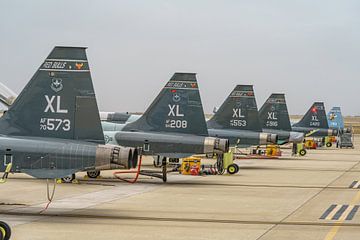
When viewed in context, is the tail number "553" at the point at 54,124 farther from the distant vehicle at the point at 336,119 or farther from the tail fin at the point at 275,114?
the distant vehicle at the point at 336,119

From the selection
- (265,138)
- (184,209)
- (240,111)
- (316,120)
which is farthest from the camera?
(316,120)

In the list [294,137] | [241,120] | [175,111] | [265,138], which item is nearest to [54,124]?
[175,111]

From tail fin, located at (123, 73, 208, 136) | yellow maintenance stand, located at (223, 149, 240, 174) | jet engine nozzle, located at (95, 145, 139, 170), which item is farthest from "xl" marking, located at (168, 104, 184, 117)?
jet engine nozzle, located at (95, 145, 139, 170)

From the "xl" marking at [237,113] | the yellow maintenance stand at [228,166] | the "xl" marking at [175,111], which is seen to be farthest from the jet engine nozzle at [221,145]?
the "xl" marking at [237,113]

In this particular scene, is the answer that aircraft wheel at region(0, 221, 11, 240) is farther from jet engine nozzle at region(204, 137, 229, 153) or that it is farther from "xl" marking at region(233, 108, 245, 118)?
"xl" marking at region(233, 108, 245, 118)

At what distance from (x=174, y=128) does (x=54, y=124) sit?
11737 mm

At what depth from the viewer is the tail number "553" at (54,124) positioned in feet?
60.3

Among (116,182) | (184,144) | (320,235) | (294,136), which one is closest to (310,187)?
(184,144)

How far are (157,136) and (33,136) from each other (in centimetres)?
1145

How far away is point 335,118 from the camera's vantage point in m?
85.3

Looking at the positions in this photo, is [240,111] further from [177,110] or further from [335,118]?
[335,118]

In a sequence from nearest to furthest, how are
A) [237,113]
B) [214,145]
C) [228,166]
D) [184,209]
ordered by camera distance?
[184,209] < [214,145] < [228,166] < [237,113]

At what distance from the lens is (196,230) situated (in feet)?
53.1

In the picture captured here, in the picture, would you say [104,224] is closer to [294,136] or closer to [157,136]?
[157,136]
